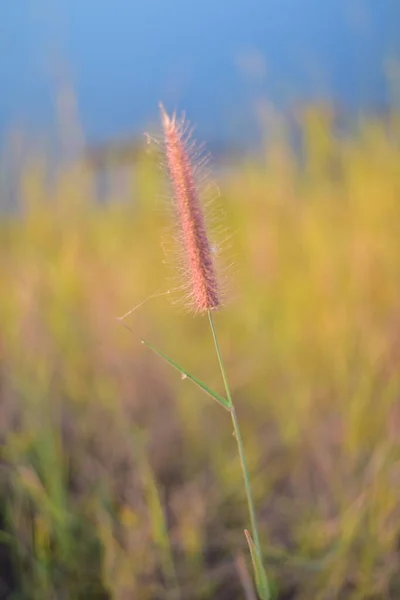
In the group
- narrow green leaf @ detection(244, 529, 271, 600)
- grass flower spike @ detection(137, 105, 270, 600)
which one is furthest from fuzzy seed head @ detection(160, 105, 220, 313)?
narrow green leaf @ detection(244, 529, 271, 600)

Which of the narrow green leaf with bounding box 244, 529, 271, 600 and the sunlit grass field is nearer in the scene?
the narrow green leaf with bounding box 244, 529, 271, 600

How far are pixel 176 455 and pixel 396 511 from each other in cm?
52

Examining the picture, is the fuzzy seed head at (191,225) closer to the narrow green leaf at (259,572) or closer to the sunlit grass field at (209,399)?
the sunlit grass field at (209,399)

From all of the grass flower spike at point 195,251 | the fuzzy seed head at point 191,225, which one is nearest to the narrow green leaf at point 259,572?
the grass flower spike at point 195,251

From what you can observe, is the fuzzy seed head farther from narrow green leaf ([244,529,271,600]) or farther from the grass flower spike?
narrow green leaf ([244,529,271,600])

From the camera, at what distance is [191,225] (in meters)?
0.49

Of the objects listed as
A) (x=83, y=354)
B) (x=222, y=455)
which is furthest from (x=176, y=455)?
(x=83, y=354)

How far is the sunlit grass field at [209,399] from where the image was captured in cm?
97

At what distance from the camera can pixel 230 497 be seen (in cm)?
117

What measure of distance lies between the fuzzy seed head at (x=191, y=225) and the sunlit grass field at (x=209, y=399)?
56mm

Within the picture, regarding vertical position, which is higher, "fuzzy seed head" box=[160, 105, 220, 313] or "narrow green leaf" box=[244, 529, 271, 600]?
"fuzzy seed head" box=[160, 105, 220, 313]

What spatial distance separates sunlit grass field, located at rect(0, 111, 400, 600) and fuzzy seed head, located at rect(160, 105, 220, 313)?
0.18 feet

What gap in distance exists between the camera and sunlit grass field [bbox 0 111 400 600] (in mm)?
968

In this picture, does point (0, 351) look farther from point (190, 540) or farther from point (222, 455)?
point (190, 540)
